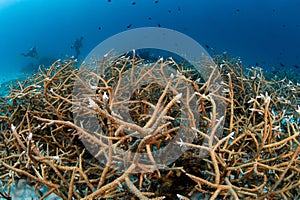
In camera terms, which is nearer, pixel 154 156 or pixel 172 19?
pixel 154 156

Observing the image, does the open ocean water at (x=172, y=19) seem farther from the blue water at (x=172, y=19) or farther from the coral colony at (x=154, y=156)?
the coral colony at (x=154, y=156)

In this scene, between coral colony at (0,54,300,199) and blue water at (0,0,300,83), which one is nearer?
coral colony at (0,54,300,199)

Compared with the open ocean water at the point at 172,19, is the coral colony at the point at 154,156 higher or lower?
lower

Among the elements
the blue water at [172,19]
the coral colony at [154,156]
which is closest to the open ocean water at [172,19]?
the blue water at [172,19]

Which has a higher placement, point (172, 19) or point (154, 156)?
point (172, 19)

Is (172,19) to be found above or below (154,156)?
above

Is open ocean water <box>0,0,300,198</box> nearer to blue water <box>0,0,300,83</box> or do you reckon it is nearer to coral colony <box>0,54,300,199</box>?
blue water <box>0,0,300,83</box>

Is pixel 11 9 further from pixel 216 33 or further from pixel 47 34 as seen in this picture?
pixel 216 33

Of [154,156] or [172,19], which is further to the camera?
[172,19]

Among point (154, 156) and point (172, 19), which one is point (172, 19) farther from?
point (154, 156)

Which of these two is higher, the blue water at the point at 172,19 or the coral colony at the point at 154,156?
the blue water at the point at 172,19

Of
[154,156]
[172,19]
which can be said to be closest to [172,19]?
[172,19]

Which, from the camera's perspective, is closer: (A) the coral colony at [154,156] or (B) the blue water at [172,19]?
(A) the coral colony at [154,156]

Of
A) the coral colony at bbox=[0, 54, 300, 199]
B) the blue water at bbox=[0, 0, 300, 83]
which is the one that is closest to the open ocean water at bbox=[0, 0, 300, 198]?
the blue water at bbox=[0, 0, 300, 83]
